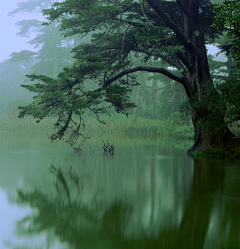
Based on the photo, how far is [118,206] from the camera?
22.5 ft

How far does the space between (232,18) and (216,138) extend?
9043mm

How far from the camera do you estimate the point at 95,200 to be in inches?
290

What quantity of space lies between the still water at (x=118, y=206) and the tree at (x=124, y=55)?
3.03 metres

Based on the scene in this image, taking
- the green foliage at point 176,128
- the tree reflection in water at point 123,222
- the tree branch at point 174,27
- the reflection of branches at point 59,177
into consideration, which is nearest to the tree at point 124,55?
the tree branch at point 174,27

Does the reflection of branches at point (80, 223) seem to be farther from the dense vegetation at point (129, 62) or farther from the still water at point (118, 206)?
the dense vegetation at point (129, 62)

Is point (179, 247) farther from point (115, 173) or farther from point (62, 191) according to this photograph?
point (115, 173)

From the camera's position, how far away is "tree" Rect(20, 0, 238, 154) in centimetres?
1438

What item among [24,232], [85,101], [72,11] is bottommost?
[24,232]

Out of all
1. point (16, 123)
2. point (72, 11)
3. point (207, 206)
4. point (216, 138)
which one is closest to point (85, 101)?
point (72, 11)

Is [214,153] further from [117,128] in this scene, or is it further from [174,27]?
[117,128]

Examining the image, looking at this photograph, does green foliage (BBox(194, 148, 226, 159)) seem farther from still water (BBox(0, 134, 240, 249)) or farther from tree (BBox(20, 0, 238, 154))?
still water (BBox(0, 134, 240, 249))

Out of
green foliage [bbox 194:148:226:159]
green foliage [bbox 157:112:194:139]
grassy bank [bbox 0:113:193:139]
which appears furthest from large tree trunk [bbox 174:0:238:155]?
grassy bank [bbox 0:113:193:139]

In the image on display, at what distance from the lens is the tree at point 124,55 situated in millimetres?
14383

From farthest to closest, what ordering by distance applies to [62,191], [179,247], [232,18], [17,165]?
[17,165] < [62,191] < [232,18] < [179,247]
